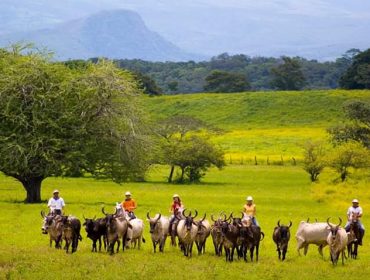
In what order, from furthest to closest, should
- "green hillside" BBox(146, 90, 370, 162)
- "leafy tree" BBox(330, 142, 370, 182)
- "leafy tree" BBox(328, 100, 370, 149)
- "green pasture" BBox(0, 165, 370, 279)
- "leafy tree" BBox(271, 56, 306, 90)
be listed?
"leafy tree" BBox(271, 56, 306, 90), "green hillside" BBox(146, 90, 370, 162), "leafy tree" BBox(328, 100, 370, 149), "leafy tree" BBox(330, 142, 370, 182), "green pasture" BBox(0, 165, 370, 279)

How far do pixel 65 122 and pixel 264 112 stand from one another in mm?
83003

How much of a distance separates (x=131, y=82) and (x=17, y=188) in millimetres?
15543

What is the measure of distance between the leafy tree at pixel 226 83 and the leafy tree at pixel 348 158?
9877cm

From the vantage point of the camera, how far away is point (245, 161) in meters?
88.4

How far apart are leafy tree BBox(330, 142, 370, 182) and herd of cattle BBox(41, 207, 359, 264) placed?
114 ft

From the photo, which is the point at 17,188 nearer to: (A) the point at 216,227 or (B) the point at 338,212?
(B) the point at 338,212

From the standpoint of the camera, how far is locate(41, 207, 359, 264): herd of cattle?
88.7 ft

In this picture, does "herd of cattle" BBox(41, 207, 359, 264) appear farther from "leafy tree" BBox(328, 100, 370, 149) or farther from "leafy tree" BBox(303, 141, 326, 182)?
"leafy tree" BBox(328, 100, 370, 149)

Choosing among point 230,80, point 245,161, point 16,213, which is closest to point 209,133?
point 245,161

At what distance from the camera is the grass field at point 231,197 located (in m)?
25.1

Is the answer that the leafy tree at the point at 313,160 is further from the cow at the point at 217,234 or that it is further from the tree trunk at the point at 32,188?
the cow at the point at 217,234

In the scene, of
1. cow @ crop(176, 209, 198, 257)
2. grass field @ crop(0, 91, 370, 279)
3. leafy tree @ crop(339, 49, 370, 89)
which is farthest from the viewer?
leafy tree @ crop(339, 49, 370, 89)

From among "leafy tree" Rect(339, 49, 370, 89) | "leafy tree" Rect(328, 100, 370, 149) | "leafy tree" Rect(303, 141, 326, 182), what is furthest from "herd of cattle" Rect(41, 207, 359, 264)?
"leafy tree" Rect(339, 49, 370, 89)

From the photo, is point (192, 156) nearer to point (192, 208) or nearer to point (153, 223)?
point (192, 208)
